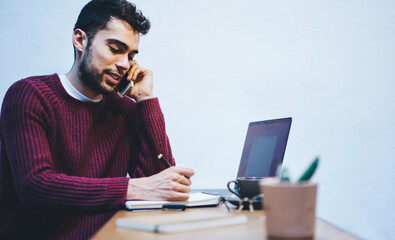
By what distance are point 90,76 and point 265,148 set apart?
0.70 meters

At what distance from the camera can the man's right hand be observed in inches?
38.9

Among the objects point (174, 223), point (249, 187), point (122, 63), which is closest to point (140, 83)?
point (122, 63)

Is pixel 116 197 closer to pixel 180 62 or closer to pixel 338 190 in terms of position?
pixel 180 62

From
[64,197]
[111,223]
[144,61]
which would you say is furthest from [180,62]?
[111,223]

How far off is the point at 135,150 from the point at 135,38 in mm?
442

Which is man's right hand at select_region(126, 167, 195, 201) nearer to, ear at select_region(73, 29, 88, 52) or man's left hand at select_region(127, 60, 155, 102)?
man's left hand at select_region(127, 60, 155, 102)

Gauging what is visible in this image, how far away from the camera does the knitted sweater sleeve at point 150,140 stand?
4.41 ft

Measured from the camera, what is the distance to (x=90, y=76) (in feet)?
4.33

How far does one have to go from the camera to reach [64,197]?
0.92 meters

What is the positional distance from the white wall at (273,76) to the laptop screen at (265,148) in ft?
1.78

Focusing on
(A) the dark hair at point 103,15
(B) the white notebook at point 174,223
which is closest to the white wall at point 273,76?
(A) the dark hair at point 103,15

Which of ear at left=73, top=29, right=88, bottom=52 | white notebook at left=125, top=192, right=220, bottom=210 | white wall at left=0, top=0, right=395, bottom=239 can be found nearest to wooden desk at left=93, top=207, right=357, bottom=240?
white notebook at left=125, top=192, right=220, bottom=210

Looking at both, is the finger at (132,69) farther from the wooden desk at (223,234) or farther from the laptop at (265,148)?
the wooden desk at (223,234)

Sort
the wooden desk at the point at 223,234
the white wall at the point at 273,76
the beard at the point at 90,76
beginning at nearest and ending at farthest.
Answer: the wooden desk at the point at 223,234, the beard at the point at 90,76, the white wall at the point at 273,76
